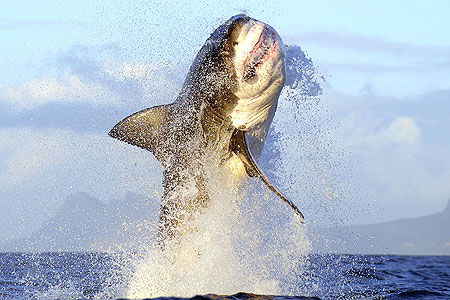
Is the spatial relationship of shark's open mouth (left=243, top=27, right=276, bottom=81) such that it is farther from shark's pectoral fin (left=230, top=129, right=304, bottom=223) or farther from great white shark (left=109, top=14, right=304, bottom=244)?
shark's pectoral fin (left=230, top=129, right=304, bottom=223)

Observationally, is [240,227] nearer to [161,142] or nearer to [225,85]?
[161,142]

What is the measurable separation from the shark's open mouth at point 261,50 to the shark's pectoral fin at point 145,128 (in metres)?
1.88

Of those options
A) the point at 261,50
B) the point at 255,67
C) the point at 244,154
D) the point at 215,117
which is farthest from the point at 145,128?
the point at 261,50

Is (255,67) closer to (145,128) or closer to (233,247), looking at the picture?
(145,128)

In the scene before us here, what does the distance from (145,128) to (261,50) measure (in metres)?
2.59

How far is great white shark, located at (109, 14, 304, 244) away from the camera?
7.84 metres

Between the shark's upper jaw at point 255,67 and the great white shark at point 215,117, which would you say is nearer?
the shark's upper jaw at point 255,67

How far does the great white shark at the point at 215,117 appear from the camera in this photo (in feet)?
25.7

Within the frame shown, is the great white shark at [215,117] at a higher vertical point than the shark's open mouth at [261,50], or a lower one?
lower

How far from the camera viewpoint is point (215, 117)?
8648 millimetres

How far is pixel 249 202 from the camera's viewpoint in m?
10.3

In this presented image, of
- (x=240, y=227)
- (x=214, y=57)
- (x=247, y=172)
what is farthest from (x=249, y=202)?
(x=214, y=57)

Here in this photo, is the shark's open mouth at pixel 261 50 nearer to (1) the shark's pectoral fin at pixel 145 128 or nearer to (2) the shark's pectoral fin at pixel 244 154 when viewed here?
(2) the shark's pectoral fin at pixel 244 154

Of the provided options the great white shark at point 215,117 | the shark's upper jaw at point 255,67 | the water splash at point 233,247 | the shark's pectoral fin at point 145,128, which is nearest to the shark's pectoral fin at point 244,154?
the great white shark at point 215,117
